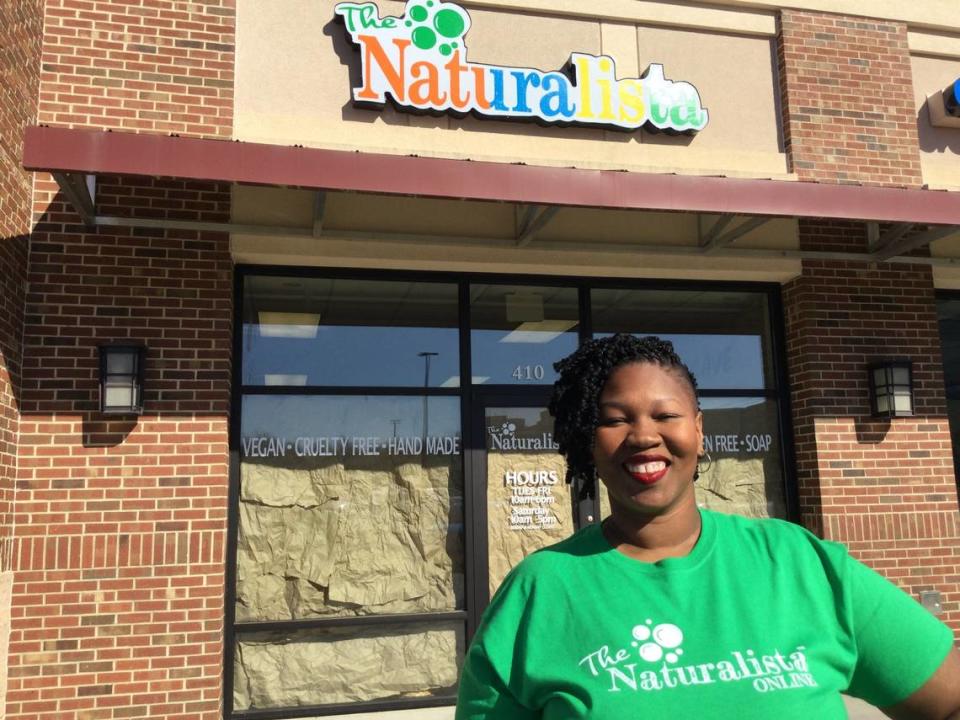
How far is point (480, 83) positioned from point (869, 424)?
4264 mm

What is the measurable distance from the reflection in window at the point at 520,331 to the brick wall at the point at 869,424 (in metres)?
2.00

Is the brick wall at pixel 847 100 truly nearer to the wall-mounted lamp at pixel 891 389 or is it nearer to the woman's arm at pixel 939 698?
the wall-mounted lamp at pixel 891 389

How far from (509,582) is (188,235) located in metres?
4.76

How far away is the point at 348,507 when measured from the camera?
19.6 ft

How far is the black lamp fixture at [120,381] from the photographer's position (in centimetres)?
520

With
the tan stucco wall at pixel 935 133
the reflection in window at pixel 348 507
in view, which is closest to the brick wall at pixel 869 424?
the tan stucco wall at pixel 935 133

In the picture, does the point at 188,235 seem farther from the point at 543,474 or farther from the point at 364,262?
the point at 543,474

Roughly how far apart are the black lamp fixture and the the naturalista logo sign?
2.54 meters

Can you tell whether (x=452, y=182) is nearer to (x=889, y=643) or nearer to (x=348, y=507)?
(x=348, y=507)

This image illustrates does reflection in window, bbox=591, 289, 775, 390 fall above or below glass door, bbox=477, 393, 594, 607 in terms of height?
above

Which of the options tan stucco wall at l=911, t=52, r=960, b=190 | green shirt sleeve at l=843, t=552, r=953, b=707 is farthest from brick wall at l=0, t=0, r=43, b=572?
tan stucco wall at l=911, t=52, r=960, b=190

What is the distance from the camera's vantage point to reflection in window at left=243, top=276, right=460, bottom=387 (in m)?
6.04

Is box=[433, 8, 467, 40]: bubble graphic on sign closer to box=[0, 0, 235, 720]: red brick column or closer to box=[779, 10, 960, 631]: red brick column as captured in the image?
box=[0, 0, 235, 720]: red brick column

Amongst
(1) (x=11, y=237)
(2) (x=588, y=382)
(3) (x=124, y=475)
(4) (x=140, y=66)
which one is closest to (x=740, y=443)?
(3) (x=124, y=475)
